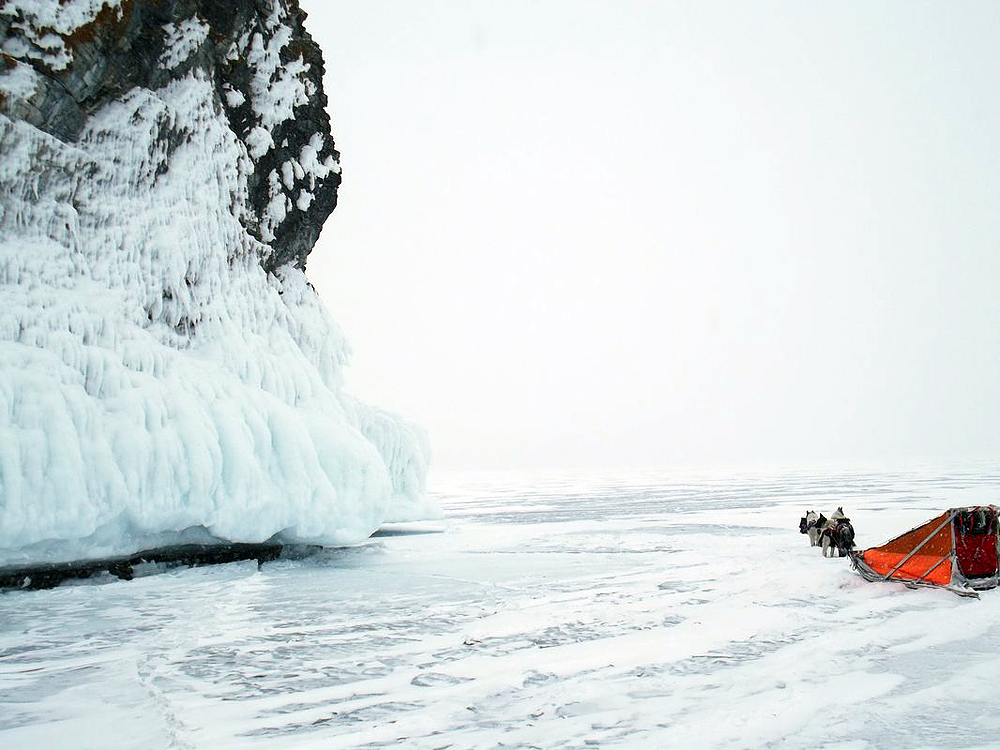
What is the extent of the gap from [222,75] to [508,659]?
1630 cm

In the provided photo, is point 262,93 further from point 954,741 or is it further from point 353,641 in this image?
point 954,741

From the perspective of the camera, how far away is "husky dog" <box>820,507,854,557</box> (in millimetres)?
14758

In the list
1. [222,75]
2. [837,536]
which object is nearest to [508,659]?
[837,536]

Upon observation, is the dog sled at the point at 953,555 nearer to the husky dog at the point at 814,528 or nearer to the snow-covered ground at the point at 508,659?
the snow-covered ground at the point at 508,659

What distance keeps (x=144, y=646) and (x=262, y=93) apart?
49.7 ft

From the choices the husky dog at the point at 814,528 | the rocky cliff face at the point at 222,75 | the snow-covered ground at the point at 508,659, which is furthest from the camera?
the husky dog at the point at 814,528

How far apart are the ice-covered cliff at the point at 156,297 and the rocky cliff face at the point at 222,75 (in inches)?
1.7

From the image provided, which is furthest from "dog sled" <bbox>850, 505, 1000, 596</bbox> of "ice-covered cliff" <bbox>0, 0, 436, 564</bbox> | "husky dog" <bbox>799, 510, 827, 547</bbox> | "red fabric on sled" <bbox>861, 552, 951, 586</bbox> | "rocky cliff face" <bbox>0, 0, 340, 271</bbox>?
"rocky cliff face" <bbox>0, 0, 340, 271</bbox>

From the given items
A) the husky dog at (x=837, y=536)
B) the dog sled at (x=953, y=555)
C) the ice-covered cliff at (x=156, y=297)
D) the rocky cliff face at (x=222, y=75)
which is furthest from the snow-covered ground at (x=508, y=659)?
the rocky cliff face at (x=222, y=75)

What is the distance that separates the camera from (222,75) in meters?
18.9

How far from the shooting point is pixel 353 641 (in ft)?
29.3

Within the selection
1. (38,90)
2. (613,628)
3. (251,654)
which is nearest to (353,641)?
(251,654)

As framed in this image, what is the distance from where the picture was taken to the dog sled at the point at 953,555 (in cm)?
1188

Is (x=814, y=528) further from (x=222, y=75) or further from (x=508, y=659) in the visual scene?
(x=222, y=75)
